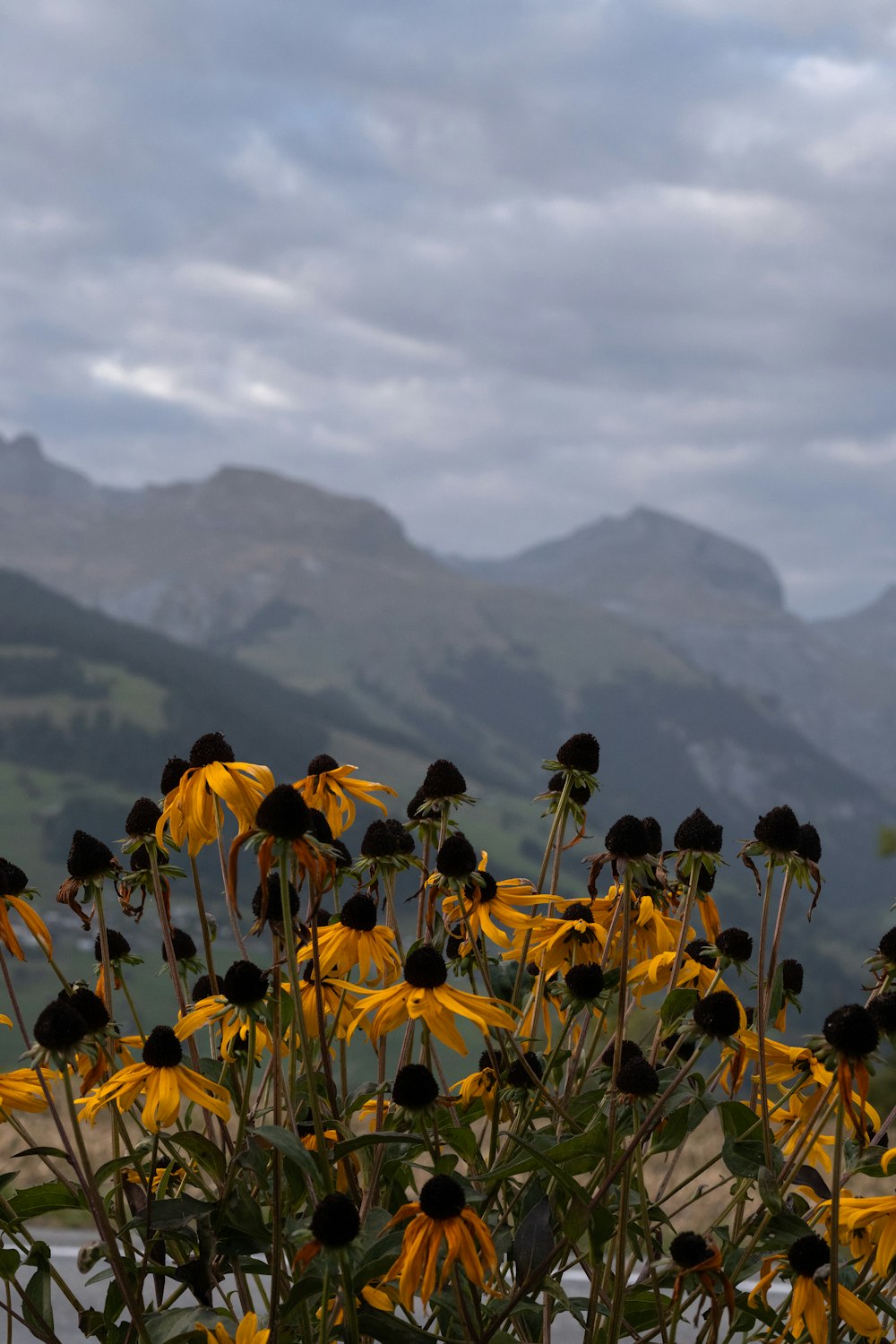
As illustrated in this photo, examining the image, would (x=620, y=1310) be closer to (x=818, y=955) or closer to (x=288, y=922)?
(x=288, y=922)

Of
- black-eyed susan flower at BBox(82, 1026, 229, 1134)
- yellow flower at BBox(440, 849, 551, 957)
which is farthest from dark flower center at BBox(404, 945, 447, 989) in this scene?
black-eyed susan flower at BBox(82, 1026, 229, 1134)

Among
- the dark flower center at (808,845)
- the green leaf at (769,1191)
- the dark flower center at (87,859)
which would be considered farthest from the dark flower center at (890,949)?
the dark flower center at (87,859)

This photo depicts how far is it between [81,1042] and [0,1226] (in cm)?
48

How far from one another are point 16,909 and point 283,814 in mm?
937

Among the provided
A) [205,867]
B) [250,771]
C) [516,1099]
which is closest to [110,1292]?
[516,1099]

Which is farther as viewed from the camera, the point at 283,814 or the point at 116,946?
the point at 116,946

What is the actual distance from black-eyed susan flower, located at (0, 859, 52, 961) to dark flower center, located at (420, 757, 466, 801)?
97 centimetres

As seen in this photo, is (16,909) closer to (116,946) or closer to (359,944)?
(116,946)

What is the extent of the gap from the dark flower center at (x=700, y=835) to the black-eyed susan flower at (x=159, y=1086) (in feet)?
4.05

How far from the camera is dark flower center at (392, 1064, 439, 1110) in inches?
104

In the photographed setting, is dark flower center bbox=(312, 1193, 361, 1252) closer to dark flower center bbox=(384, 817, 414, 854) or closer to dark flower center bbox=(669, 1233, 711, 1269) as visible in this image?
dark flower center bbox=(669, 1233, 711, 1269)

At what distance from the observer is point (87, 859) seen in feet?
9.54

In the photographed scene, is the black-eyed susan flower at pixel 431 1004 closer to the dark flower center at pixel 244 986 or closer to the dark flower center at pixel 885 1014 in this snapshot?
the dark flower center at pixel 244 986

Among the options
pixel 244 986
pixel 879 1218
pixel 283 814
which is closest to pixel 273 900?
pixel 244 986
